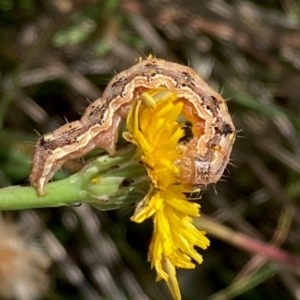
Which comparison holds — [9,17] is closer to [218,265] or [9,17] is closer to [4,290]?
[4,290]

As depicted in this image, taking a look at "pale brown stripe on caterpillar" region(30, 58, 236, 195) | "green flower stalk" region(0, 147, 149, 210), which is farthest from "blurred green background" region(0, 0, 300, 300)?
"green flower stalk" region(0, 147, 149, 210)

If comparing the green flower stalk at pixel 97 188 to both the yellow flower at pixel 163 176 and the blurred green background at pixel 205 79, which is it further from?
the blurred green background at pixel 205 79

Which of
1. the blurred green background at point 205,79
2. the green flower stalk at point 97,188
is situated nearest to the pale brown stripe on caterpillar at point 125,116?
the green flower stalk at point 97,188

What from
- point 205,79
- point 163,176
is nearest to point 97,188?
point 163,176

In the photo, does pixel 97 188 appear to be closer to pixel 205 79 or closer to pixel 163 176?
pixel 163 176

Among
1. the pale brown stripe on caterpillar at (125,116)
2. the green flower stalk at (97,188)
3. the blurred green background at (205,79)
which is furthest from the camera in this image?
the blurred green background at (205,79)

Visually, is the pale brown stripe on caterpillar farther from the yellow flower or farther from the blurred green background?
the blurred green background
